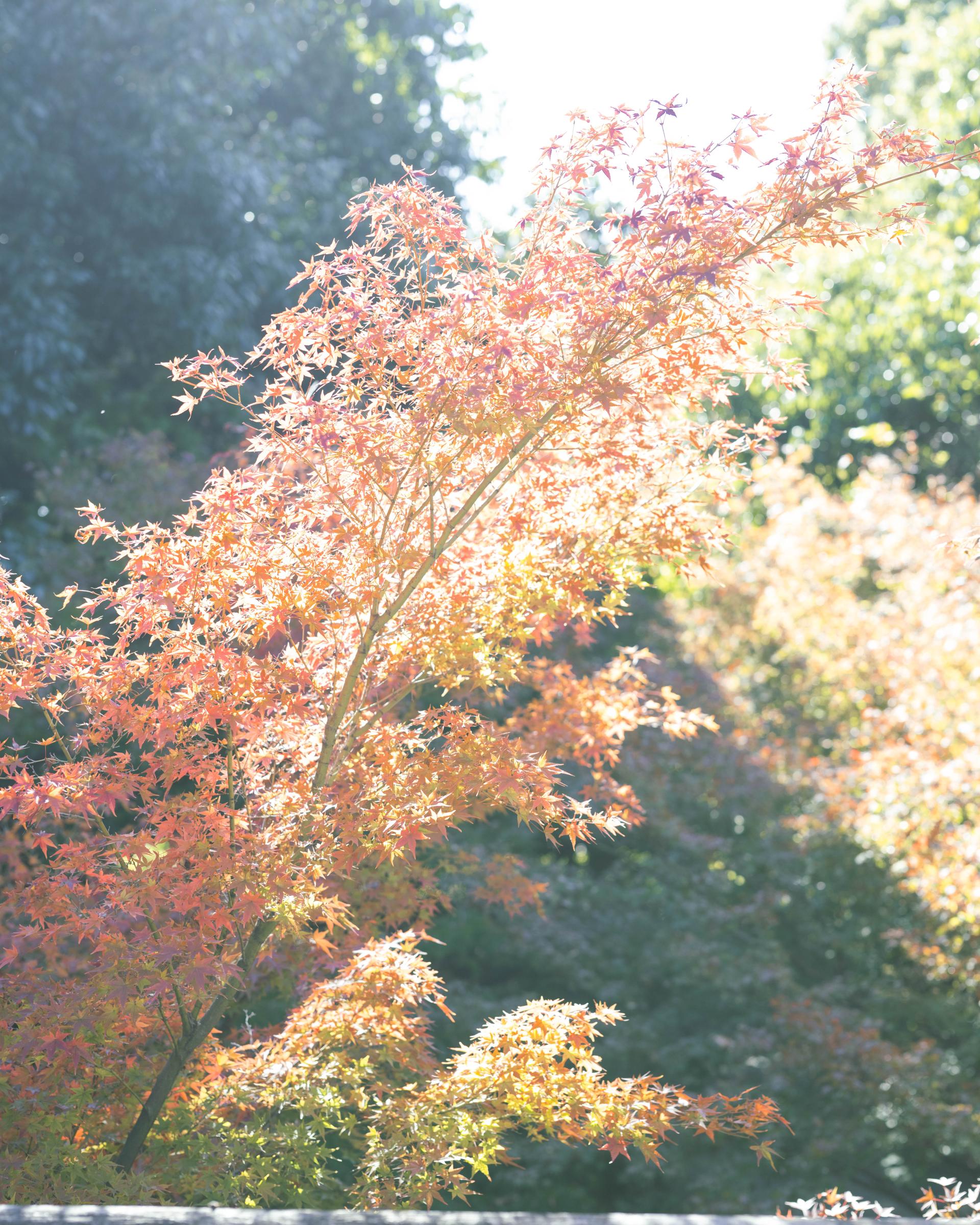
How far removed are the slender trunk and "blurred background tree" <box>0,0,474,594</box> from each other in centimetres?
476

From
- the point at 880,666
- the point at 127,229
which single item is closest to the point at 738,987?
the point at 880,666

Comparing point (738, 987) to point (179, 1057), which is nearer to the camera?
point (179, 1057)

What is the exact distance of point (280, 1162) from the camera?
10.9 feet

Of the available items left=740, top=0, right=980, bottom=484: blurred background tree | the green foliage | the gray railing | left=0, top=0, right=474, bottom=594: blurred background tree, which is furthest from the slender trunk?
left=740, top=0, right=980, bottom=484: blurred background tree

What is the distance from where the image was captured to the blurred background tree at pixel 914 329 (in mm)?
14711

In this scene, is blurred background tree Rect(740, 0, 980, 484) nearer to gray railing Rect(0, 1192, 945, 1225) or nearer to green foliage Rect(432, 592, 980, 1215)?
green foliage Rect(432, 592, 980, 1215)

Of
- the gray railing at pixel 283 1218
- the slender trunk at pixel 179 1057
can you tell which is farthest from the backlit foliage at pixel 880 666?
the slender trunk at pixel 179 1057

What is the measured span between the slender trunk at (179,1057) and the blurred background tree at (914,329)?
40.3 feet

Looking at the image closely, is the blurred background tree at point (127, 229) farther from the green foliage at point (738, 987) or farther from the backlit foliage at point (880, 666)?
the backlit foliage at point (880, 666)

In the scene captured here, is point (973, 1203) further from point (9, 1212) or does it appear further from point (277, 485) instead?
point (277, 485)

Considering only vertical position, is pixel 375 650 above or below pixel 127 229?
below

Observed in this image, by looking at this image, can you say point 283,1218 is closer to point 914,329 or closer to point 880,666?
point 880,666

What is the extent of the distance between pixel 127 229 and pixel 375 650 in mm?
7959

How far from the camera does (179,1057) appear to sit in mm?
3348
